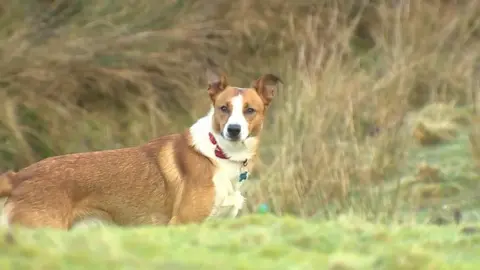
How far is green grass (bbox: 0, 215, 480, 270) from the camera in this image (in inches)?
123

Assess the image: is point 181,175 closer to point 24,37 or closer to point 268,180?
point 268,180

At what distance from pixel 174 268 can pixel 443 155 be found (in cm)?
604

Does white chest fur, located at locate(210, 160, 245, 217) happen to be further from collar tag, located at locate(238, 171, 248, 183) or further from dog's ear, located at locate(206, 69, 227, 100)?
dog's ear, located at locate(206, 69, 227, 100)

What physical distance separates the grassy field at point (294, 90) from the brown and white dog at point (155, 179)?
1.99 feet

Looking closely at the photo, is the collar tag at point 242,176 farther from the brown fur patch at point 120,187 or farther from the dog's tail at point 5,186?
the dog's tail at point 5,186

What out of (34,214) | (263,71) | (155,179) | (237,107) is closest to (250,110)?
(237,107)

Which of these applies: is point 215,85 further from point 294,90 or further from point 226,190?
point 294,90

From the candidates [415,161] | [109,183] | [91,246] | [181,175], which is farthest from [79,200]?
[415,161]

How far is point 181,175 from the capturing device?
654 cm

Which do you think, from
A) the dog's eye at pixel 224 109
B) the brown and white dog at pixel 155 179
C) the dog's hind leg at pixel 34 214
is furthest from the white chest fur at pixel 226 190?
the dog's hind leg at pixel 34 214

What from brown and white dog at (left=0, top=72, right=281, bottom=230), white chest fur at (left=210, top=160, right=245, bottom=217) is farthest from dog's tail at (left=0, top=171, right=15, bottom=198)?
white chest fur at (left=210, top=160, right=245, bottom=217)

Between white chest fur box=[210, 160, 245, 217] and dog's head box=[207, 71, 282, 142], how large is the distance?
0.67 ft

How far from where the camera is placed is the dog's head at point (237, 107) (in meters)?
6.44

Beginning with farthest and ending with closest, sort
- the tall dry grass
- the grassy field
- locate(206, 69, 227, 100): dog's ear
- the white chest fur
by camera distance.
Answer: the tall dry grass, the grassy field, locate(206, 69, 227, 100): dog's ear, the white chest fur
